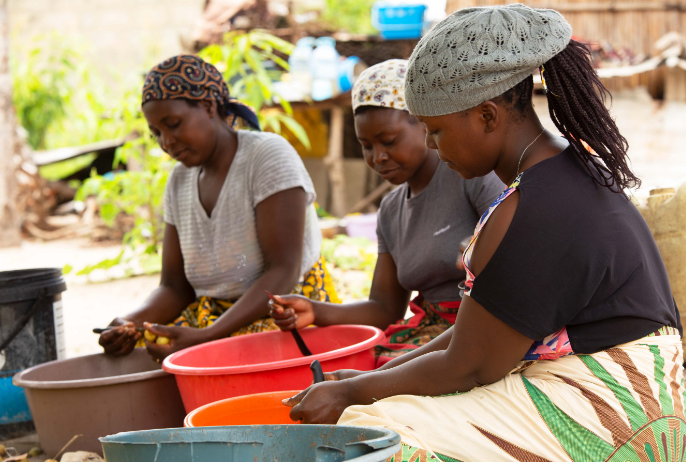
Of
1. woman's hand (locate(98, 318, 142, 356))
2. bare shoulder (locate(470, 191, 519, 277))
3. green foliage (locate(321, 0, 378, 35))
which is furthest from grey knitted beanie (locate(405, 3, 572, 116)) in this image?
green foliage (locate(321, 0, 378, 35))

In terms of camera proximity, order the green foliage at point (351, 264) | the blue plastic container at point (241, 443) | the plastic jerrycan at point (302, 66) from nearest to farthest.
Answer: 1. the blue plastic container at point (241, 443)
2. the green foliage at point (351, 264)
3. the plastic jerrycan at point (302, 66)

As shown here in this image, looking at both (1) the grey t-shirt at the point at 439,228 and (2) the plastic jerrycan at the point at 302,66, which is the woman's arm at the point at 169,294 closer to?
(1) the grey t-shirt at the point at 439,228

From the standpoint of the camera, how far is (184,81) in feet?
8.10

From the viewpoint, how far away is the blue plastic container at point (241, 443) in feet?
3.94

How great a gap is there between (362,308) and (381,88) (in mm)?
759

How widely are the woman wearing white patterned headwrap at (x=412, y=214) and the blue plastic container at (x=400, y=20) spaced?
16.2 feet

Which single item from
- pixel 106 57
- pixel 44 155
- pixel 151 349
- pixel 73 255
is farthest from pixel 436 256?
pixel 106 57

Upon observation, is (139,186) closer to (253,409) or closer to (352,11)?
(253,409)

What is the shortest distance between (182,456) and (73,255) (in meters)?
6.71

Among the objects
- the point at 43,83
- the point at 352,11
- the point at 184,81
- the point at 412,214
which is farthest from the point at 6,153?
the point at 352,11

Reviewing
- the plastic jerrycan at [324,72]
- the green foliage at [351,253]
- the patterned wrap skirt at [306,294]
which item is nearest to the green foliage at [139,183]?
the green foliage at [351,253]

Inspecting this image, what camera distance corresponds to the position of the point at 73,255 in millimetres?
7332

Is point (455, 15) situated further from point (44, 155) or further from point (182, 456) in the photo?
point (44, 155)

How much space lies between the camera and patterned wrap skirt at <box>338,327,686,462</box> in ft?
4.22
